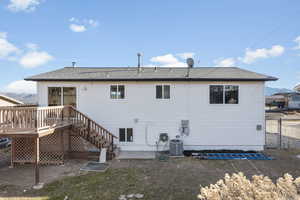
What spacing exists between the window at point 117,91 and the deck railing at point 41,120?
1870 millimetres

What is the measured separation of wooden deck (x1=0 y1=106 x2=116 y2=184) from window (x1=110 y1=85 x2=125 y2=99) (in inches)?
72.7

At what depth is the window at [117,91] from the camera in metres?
8.98

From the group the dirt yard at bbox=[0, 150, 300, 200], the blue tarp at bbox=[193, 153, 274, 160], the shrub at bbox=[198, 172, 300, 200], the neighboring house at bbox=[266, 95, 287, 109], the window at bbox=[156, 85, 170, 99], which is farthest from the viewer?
the neighboring house at bbox=[266, 95, 287, 109]

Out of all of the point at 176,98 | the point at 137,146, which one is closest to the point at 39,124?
the point at 137,146

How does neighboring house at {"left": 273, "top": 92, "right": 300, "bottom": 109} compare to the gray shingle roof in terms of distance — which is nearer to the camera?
the gray shingle roof

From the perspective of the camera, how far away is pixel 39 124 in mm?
5961

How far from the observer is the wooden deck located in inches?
233

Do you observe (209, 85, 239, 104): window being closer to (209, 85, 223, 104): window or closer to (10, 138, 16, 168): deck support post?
(209, 85, 223, 104): window

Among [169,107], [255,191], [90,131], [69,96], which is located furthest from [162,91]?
[255,191]

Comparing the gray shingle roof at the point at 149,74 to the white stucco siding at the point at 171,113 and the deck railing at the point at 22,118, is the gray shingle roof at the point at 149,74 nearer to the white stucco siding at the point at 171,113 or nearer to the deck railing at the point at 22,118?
the white stucco siding at the point at 171,113

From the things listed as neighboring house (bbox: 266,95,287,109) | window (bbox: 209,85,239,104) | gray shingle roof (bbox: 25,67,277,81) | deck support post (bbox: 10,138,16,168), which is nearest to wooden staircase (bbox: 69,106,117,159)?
gray shingle roof (bbox: 25,67,277,81)

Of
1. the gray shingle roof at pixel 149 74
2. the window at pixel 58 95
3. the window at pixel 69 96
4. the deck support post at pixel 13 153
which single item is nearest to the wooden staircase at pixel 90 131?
the window at pixel 69 96

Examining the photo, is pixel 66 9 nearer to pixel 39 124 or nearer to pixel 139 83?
pixel 139 83

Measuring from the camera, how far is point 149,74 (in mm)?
9391
